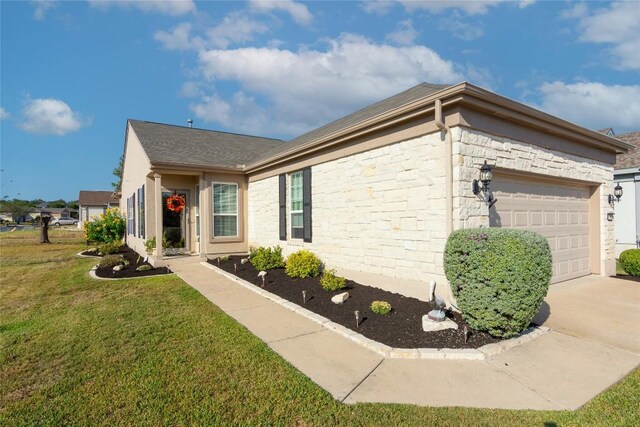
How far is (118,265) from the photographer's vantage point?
31.3 ft

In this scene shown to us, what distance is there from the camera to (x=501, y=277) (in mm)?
3762

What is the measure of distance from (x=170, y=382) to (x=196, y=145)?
11.1 m

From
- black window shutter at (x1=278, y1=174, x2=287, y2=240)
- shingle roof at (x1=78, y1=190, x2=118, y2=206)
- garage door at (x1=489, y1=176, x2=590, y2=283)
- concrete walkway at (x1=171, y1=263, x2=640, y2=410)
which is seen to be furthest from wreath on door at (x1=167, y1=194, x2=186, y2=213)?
shingle roof at (x1=78, y1=190, x2=118, y2=206)

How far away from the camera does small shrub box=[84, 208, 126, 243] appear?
1562cm

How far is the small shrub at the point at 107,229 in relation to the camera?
15617 mm

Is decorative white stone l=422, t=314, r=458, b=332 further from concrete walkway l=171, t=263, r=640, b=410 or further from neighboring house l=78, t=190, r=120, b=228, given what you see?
neighboring house l=78, t=190, r=120, b=228

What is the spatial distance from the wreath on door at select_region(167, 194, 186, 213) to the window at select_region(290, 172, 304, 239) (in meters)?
4.50


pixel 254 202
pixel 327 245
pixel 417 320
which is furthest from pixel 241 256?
pixel 417 320

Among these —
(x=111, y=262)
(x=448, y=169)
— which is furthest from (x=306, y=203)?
(x=111, y=262)

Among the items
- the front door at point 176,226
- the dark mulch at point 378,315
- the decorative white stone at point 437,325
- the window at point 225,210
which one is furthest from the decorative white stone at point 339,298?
the front door at point 176,226

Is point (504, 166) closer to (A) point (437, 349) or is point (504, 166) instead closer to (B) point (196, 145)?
(A) point (437, 349)

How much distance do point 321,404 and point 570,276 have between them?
287 inches

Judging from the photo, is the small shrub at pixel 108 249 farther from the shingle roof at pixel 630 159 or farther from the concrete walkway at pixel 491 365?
the shingle roof at pixel 630 159

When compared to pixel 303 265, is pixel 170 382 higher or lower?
lower
